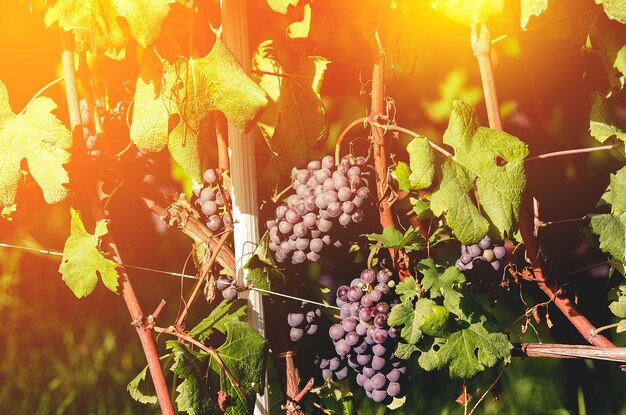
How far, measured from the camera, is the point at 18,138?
5.64 feet

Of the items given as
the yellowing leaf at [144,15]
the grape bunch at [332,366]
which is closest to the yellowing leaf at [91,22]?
the yellowing leaf at [144,15]

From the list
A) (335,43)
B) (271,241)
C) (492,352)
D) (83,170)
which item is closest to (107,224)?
(83,170)

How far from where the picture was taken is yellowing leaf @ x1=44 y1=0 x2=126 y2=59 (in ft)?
5.22

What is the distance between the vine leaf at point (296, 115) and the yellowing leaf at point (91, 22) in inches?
13.9

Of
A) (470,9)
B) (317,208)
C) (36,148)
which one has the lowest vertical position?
(317,208)

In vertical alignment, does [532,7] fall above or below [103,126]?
above

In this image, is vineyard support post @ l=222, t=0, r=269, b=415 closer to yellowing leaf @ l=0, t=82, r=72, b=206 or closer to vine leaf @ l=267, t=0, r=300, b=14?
vine leaf @ l=267, t=0, r=300, b=14

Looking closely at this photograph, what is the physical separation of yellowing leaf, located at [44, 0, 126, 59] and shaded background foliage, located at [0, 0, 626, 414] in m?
0.20

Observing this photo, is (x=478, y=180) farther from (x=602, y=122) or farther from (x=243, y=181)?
(x=243, y=181)

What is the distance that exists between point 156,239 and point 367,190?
902 mm

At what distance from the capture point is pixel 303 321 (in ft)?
5.85

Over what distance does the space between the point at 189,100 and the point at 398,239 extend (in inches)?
21.8

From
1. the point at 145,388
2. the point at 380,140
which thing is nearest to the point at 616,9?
the point at 380,140

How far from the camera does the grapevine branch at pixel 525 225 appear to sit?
1574mm
